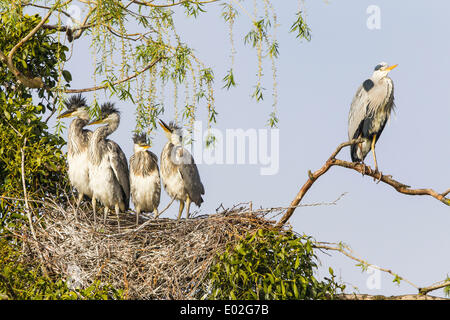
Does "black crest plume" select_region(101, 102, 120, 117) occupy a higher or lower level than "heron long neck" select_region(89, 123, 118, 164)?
higher

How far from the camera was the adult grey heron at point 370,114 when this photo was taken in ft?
24.3

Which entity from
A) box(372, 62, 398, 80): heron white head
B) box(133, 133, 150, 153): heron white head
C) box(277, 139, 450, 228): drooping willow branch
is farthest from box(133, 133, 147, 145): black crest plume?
box(372, 62, 398, 80): heron white head

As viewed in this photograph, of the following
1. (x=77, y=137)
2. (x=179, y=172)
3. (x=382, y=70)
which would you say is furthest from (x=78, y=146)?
(x=382, y=70)

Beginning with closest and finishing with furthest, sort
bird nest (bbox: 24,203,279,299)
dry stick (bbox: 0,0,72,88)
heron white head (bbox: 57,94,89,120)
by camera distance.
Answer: bird nest (bbox: 24,203,279,299), dry stick (bbox: 0,0,72,88), heron white head (bbox: 57,94,89,120)

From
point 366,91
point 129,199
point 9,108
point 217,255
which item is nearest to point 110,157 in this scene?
point 129,199

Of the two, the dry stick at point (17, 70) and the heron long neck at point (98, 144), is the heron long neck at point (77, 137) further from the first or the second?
the dry stick at point (17, 70)

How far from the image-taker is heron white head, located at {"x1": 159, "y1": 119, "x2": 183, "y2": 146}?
6996 mm

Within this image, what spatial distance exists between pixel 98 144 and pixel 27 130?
A: 73cm

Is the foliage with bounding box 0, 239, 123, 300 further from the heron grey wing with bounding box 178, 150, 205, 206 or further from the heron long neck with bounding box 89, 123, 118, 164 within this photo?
the heron grey wing with bounding box 178, 150, 205, 206

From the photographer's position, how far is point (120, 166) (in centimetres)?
671

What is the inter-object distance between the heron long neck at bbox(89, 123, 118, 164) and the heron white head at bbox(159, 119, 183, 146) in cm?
61

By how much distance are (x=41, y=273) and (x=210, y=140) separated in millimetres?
1903

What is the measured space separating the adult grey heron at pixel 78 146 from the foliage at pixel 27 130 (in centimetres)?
14
